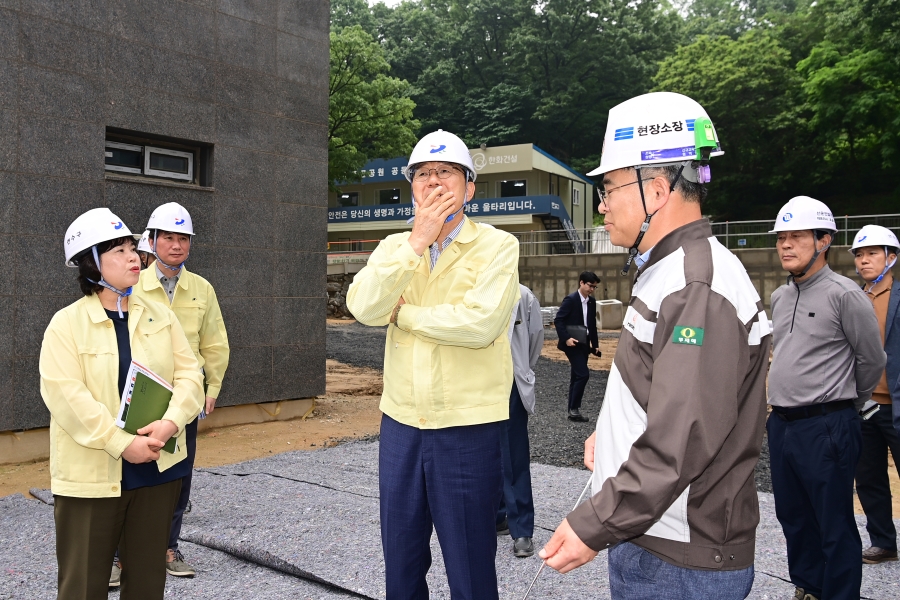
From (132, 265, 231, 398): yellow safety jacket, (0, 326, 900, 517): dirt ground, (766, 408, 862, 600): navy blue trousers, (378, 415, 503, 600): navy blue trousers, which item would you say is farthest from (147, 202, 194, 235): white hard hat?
(766, 408, 862, 600): navy blue trousers

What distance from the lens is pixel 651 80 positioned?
46.2 m

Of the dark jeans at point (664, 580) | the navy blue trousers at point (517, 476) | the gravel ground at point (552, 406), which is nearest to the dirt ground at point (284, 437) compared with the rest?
the gravel ground at point (552, 406)

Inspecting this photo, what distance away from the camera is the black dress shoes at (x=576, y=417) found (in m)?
11.1

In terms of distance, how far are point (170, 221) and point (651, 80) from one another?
45972mm

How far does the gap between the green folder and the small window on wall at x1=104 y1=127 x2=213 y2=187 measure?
5968 mm

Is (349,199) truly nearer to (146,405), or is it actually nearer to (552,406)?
(552,406)

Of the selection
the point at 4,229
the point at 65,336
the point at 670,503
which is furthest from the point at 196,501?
the point at 670,503

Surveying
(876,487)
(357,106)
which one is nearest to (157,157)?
(876,487)

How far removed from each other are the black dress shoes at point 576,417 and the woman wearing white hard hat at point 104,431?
27.8 ft

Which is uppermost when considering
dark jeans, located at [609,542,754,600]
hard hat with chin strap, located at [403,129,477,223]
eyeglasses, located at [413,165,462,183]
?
hard hat with chin strap, located at [403,129,477,223]

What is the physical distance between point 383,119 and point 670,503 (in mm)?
34756

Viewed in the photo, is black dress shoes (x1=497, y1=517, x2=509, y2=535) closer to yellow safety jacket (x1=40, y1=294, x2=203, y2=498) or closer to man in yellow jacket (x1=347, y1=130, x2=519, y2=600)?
man in yellow jacket (x1=347, y1=130, x2=519, y2=600)

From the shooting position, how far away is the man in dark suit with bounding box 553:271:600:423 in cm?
1114

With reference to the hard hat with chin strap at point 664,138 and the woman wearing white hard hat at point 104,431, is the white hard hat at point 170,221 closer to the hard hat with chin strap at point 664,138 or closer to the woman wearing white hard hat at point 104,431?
the woman wearing white hard hat at point 104,431
